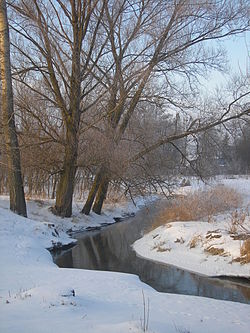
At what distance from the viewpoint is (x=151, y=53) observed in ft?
56.7

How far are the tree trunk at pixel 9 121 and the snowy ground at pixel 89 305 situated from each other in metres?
4.43

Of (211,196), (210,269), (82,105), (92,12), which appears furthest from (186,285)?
(92,12)

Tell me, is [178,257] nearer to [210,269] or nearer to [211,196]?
[210,269]

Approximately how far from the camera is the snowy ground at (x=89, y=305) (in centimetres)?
411

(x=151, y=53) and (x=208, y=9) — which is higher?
(x=208, y=9)

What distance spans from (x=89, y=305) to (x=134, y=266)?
593cm

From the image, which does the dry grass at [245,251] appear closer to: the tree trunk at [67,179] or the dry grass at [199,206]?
the dry grass at [199,206]

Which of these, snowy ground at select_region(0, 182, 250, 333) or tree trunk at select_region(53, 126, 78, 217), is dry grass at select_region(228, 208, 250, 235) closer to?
snowy ground at select_region(0, 182, 250, 333)

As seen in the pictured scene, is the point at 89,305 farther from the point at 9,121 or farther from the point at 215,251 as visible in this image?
the point at 9,121

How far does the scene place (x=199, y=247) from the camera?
1160 cm

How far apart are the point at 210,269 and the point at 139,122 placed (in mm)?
11599

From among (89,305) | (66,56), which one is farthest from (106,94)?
(89,305)

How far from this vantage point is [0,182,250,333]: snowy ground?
4113mm

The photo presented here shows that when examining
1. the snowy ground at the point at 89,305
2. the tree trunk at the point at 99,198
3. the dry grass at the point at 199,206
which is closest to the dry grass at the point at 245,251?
A: the snowy ground at the point at 89,305
